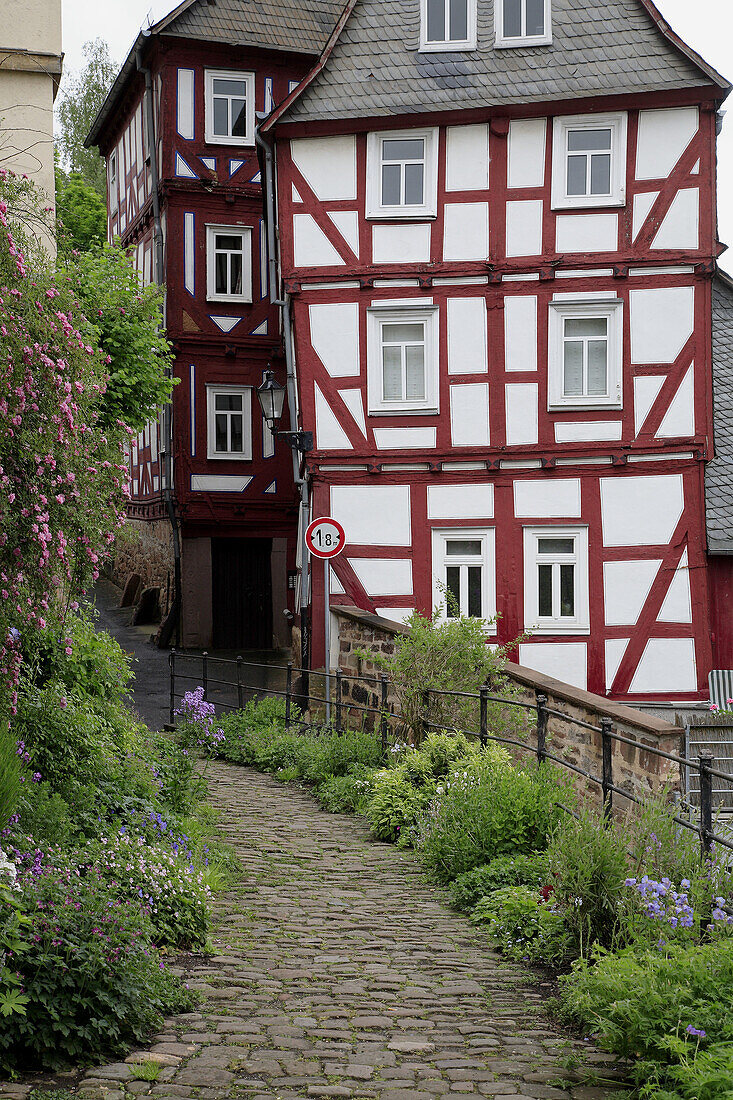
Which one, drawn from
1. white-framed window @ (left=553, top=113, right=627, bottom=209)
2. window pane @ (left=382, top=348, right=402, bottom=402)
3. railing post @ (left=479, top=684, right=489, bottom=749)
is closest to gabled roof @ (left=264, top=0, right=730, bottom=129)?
white-framed window @ (left=553, top=113, right=627, bottom=209)

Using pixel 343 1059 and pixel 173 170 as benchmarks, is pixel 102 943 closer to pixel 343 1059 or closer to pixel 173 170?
pixel 343 1059

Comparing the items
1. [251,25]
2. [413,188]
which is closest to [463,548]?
[413,188]

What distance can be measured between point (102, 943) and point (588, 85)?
14.9 metres

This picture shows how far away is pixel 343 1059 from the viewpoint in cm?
450

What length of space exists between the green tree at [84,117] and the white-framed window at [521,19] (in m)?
21.1

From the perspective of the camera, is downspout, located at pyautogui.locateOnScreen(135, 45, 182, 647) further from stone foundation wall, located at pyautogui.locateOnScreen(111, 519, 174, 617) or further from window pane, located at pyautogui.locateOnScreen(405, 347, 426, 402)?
window pane, located at pyautogui.locateOnScreen(405, 347, 426, 402)

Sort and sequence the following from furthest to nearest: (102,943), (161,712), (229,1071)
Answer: (161,712)
(102,943)
(229,1071)

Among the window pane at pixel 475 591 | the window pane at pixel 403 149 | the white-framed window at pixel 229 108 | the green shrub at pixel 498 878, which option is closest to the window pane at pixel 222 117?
the white-framed window at pixel 229 108

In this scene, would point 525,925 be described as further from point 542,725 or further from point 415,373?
point 415,373

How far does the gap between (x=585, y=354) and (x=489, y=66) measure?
14.4 feet

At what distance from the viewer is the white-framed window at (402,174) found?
16609mm

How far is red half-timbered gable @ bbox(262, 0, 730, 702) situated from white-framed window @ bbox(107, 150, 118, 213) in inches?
472

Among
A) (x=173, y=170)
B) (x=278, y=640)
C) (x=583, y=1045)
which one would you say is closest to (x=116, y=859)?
(x=583, y=1045)

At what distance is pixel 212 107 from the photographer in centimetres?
2233
